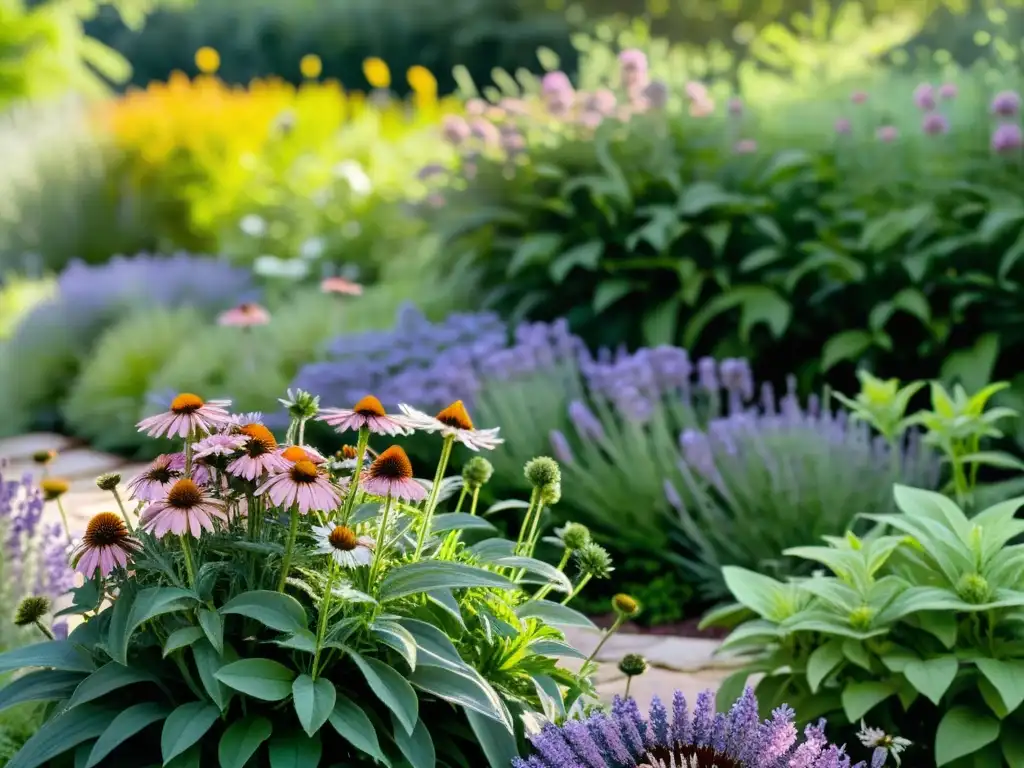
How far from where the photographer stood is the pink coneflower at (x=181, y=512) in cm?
172

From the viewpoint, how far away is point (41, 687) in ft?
6.28

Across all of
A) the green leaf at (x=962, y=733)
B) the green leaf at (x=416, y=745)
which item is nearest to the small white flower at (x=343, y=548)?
the green leaf at (x=416, y=745)

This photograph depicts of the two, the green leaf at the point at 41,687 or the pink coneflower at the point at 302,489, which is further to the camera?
the green leaf at the point at 41,687

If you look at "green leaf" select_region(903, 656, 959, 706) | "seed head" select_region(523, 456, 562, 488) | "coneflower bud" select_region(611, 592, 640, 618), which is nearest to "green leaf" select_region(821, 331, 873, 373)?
"green leaf" select_region(903, 656, 959, 706)

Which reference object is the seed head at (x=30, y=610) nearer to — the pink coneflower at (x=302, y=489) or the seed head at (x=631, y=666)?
the pink coneflower at (x=302, y=489)

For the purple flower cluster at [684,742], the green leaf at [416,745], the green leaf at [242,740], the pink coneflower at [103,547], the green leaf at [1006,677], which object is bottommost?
the green leaf at [1006,677]

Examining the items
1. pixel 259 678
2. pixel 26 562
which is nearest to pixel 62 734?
pixel 259 678

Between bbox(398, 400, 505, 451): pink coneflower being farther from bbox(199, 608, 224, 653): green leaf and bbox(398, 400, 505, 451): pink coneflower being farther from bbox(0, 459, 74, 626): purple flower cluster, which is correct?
bbox(0, 459, 74, 626): purple flower cluster

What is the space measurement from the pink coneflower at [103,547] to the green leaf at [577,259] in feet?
9.55

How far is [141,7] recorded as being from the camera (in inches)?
496

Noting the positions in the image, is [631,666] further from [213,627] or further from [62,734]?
[62,734]

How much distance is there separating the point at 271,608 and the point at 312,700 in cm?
17

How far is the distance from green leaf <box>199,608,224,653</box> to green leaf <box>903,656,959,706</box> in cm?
134

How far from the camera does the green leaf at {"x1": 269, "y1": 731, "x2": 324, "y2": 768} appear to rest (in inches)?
68.9
